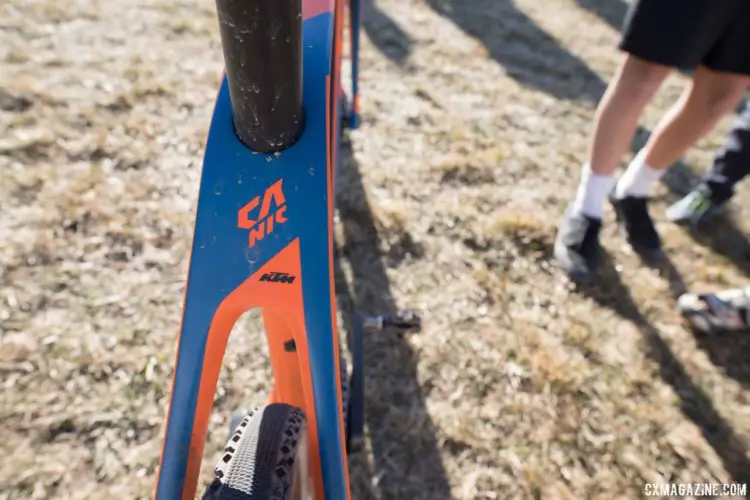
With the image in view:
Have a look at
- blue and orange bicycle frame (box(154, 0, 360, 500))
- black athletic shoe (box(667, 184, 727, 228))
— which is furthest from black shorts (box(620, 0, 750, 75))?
blue and orange bicycle frame (box(154, 0, 360, 500))

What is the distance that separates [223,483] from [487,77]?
7.53ft

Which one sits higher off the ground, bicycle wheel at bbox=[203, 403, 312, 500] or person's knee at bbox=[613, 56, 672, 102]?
person's knee at bbox=[613, 56, 672, 102]

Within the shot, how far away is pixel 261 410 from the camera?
0.84 meters

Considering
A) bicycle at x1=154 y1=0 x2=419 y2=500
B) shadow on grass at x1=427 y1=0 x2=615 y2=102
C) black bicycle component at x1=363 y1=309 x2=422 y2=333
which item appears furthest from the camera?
shadow on grass at x1=427 y1=0 x2=615 y2=102

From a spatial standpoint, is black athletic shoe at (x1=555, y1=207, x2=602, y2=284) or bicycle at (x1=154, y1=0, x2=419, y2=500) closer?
bicycle at (x1=154, y1=0, x2=419, y2=500)

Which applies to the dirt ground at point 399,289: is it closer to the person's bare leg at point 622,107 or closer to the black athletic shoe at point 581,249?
the black athletic shoe at point 581,249

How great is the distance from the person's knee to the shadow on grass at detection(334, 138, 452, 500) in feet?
2.37

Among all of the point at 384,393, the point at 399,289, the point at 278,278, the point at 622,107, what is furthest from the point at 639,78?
the point at 278,278

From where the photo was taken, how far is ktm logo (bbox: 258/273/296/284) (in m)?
0.83

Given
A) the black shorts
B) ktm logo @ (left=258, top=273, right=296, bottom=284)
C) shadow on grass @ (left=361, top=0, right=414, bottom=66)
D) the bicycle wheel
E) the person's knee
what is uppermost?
the black shorts

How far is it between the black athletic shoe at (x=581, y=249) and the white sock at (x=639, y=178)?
21cm

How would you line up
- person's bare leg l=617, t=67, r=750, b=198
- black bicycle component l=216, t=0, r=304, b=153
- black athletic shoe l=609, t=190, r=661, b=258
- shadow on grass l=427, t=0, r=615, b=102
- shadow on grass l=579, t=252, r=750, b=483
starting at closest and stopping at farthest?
black bicycle component l=216, t=0, r=304, b=153 < shadow on grass l=579, t=252, r=750, b=483 < person's bare leg l=617, t=67, r=750, b=198 < black athletic shoe l=609, t=190, r=661, b=258 < shadow on grass l=427, t=0, r=615, b=102

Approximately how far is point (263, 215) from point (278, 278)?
9cm

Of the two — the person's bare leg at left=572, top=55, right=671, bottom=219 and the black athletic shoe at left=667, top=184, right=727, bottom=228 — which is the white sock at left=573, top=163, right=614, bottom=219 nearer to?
the person's bare leg at left=572, top=55, right=671, bottom=219
